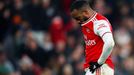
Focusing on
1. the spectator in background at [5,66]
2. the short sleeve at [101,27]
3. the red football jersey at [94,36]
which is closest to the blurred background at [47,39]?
the spectator in background at [5,66]

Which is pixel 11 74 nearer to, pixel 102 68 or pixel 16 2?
pixel 16 2

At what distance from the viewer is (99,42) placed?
27.2 ft

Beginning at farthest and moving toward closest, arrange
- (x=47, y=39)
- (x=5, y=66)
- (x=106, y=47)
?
(x=47, y=39)
(x=5, y=66)
(x=106, y=47)

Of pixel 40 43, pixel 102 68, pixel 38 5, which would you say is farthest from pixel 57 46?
pixel 102 68

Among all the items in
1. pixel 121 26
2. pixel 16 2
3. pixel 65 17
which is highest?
pixel 16 2

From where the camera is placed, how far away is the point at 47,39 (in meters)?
16.0

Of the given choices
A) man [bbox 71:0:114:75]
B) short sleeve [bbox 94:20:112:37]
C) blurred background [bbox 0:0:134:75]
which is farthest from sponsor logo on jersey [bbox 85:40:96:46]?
blurred background [bbox 0:0:134:75]

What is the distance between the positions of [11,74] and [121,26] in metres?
3.96

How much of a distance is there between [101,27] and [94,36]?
25 centimetres

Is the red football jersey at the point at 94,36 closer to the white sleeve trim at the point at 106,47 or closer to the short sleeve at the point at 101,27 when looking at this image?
the short sleeve at the point at 101,27

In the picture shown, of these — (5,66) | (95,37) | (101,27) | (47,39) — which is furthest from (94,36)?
(47,39)

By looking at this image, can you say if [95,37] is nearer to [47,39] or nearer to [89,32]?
[89,32]

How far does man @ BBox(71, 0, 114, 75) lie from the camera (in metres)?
8.10

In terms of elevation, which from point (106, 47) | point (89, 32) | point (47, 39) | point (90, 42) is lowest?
point (106, 47)
